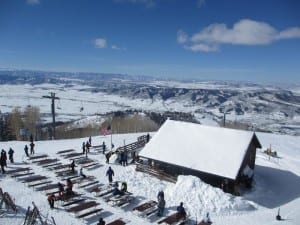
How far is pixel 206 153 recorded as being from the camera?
91.2ft

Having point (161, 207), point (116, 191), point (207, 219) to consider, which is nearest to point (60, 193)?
point (116, 191)

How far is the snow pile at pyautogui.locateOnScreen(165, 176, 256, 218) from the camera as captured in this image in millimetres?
22359

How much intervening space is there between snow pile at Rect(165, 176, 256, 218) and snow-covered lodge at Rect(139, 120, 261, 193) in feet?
5.33

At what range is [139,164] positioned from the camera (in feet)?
99.8

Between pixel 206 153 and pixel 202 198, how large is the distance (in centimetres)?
533

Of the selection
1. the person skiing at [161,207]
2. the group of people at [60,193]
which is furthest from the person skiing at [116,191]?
A: the person skiing at [161,207]

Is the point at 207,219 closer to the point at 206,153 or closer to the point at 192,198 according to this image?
the point at 192,198

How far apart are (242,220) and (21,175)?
735 inches

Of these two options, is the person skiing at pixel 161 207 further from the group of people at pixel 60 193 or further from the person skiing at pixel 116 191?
the group of people at pixel 60 193

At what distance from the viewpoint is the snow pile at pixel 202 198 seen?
22359 mm

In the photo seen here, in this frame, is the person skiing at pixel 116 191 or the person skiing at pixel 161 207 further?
the person skiing at pixel 116 191

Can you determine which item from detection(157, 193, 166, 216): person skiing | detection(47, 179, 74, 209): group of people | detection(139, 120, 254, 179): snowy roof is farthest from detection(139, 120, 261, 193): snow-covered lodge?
detection(47, 179, 74, 209): group of people

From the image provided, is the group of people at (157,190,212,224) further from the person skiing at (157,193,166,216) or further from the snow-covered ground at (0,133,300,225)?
the snow-covered ground at (0,133,300,225)

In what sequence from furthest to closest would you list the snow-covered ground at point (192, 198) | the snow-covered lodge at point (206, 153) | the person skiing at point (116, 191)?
the snow-covered lodge at point (206, 153) < the person skiing at point (116, 191) < the snow-covered ground at point (192, 198)
